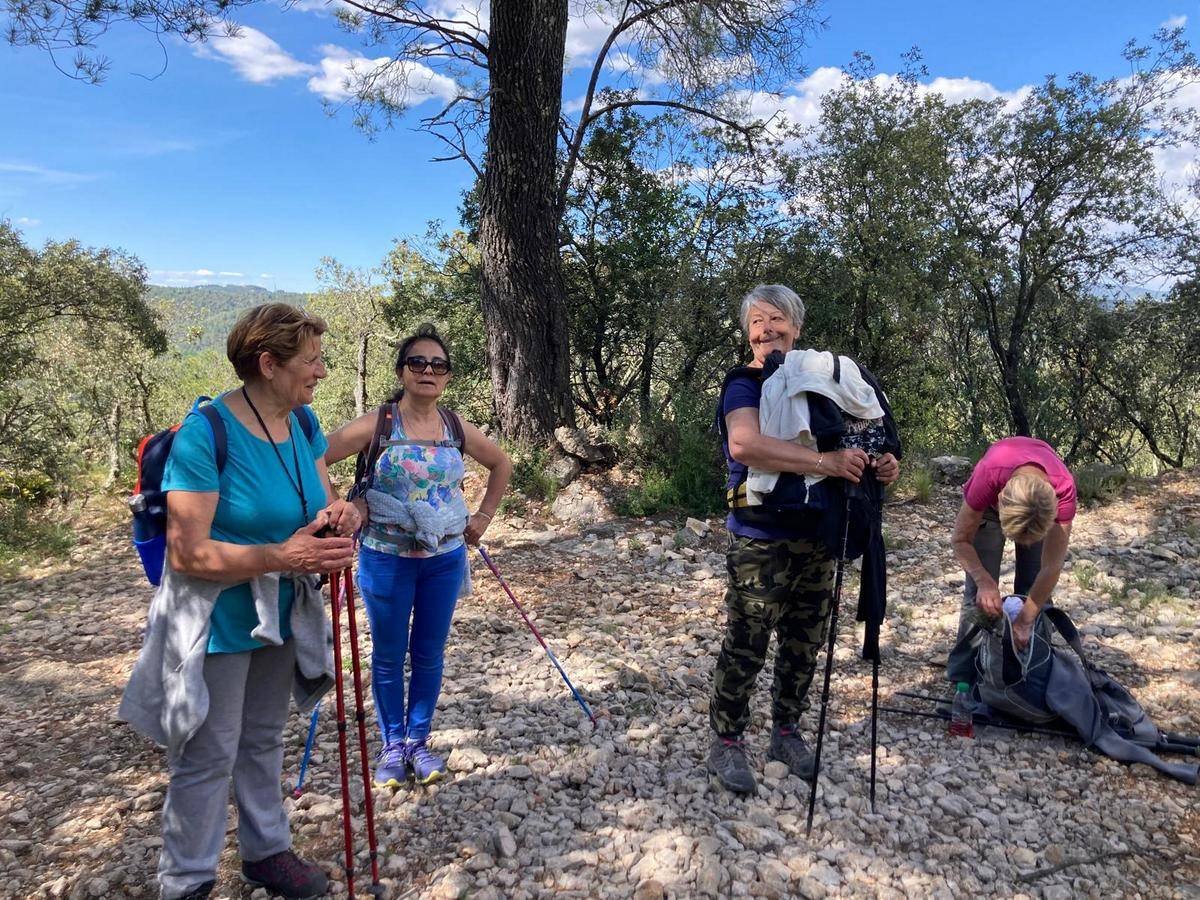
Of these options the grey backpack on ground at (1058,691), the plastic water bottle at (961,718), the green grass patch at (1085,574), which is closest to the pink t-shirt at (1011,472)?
the grey backpack on ground at (1058,691)

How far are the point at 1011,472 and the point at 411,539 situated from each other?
2.71 metres

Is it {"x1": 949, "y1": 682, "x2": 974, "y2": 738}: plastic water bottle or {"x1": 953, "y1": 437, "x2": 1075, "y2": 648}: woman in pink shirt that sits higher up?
{"x1": 953, "y1": 437, "x2": 1075, "y2": 648}: woman in pink shirt

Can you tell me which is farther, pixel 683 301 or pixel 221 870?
pixel 683 301

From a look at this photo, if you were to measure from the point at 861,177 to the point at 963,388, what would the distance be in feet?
16.1

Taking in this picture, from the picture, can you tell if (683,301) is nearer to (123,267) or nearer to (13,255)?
(13,255)

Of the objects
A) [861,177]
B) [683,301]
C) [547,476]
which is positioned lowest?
[547,476]

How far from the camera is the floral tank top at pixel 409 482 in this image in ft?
9.21

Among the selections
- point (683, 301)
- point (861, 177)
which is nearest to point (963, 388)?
point (861, 177)

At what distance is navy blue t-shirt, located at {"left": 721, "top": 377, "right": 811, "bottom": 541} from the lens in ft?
9.05

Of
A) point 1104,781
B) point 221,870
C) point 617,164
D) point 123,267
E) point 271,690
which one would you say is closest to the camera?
point 271,690

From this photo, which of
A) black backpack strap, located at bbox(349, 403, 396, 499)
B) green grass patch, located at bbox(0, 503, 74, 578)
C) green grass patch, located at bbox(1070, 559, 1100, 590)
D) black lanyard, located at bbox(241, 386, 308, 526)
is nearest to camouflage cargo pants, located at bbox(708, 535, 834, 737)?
black backpack strap, located at bbox(349, 403, 396, 499)

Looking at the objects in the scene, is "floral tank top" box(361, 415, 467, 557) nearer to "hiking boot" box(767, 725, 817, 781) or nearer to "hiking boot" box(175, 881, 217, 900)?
"hiking boot" box(175, 881, 217, 900)

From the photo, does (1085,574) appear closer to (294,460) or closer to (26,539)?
(294,460)

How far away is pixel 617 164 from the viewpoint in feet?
31.9
